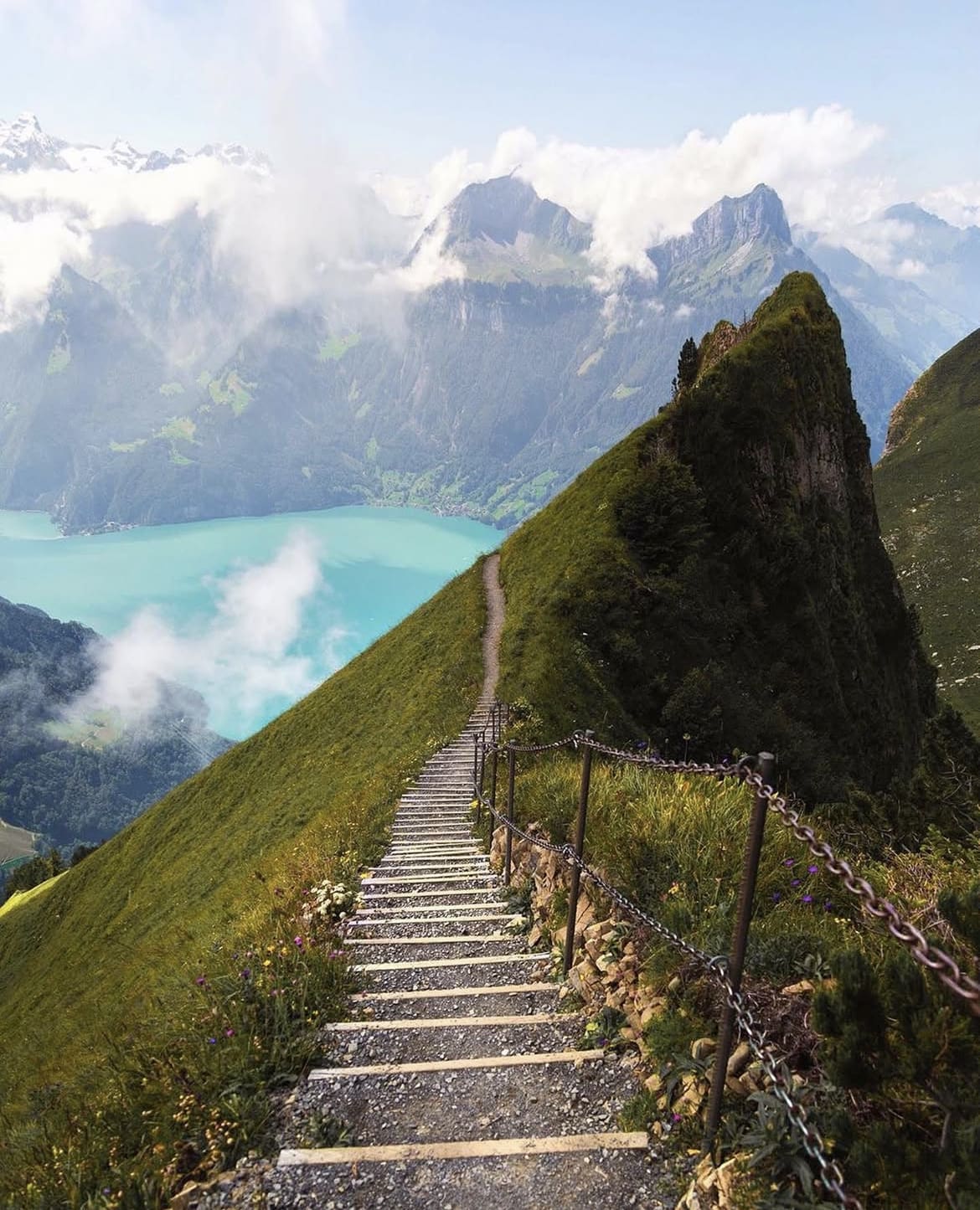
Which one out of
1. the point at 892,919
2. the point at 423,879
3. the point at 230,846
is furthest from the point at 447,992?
the point at 230,846

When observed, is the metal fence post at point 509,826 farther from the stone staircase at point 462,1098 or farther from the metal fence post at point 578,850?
the metal fence post at point 578,850

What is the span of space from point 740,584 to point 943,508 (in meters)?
85.0

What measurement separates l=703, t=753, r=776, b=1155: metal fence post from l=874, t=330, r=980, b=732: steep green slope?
7203 cm

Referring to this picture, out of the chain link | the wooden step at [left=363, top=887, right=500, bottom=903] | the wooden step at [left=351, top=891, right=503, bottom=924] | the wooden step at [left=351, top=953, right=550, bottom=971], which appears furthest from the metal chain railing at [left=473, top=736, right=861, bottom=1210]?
the wooden step at [left=363, top=887, right=500, bottom=903]

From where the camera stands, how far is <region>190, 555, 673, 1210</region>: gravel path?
3.83 metres

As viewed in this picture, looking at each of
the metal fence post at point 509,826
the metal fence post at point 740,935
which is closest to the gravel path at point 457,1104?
the metal fence post at point 740,935

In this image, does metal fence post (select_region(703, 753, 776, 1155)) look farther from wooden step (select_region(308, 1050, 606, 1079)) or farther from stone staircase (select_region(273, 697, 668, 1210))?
wooden step (select_region(308, 1050, 606, 1079))

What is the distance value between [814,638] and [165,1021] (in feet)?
119

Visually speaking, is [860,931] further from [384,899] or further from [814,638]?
[814,638]

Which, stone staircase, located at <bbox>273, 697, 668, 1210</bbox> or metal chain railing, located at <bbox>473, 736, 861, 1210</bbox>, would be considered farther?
stone staircase, located at <bbox>273, 697, 668, 1210</bbox>

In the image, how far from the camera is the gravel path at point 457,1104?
3826mm

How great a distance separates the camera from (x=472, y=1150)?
4.07m

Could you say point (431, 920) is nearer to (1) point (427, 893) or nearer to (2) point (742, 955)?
(1) point (427, 893)

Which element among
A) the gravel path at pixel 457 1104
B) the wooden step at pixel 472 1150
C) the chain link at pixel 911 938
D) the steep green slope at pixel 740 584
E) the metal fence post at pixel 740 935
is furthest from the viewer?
the steep green slope at pixel 740 584
